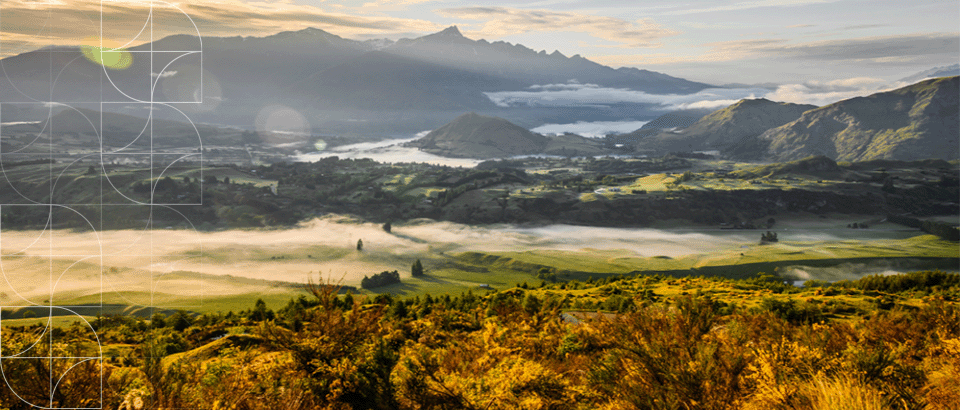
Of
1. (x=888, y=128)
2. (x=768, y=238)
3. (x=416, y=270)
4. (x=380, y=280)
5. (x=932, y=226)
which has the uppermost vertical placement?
(x=888, y=128)

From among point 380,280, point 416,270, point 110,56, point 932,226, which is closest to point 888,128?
point 932,226

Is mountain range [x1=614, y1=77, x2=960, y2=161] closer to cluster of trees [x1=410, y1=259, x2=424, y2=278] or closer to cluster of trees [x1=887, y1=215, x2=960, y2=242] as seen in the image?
cluster of trees [x1=887, y1=215, x2=960, y2=242]

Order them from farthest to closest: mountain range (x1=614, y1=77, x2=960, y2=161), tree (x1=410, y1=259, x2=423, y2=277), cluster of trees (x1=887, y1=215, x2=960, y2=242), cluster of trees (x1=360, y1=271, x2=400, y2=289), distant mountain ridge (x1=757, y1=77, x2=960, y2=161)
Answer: mountain range (x1=614, y1=77, x2=960, y2=161)
distant mountain ridge (x1=757, y1=77, x2=960, y2=161)
cluster of trees (x1=887, y1=215, x2=960, y2=242)
tree (x1=410, y1=259, x2=423, y2=277)
cluster of trees (x1=360, y1=271, x2=400, y2=289)

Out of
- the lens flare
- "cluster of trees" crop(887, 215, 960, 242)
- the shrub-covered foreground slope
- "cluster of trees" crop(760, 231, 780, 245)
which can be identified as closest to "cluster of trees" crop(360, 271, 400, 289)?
the shrub-covered foreground slope

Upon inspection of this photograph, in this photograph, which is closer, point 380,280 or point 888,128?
point 380,280

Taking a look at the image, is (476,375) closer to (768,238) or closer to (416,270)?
(416,270)

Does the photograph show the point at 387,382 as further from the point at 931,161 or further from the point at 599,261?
the point at 931,161

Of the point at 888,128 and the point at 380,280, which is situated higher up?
the point at 888,128

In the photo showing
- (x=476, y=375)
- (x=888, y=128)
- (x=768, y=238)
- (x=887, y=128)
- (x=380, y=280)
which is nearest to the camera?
(x=476, y=375)
